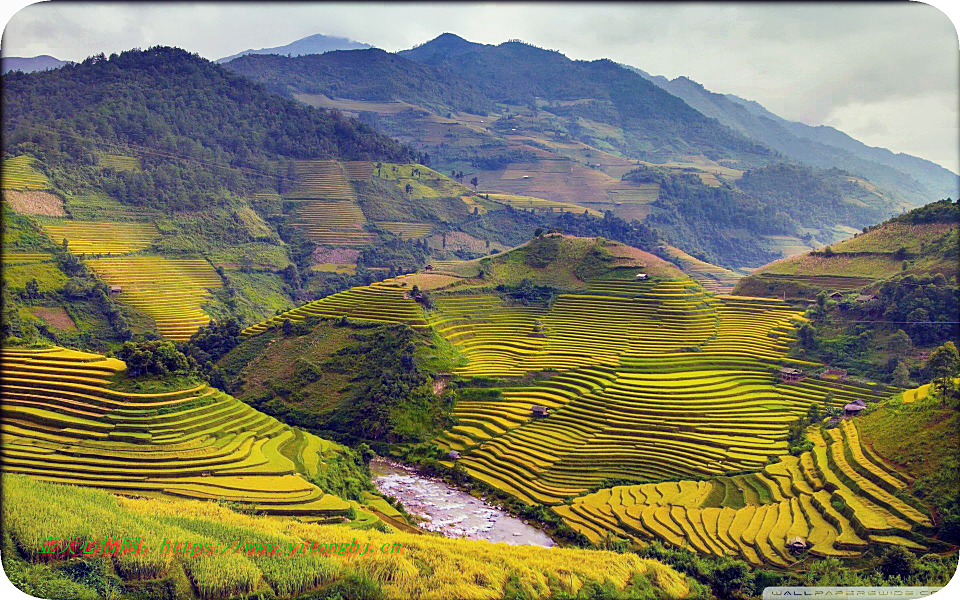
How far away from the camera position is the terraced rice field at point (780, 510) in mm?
19438

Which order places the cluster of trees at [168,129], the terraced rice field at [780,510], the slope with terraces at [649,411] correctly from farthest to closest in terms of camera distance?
the cluster of trees at [168,129] < the slope with terraces at [649,411] < the terraced rice field at [780,510]

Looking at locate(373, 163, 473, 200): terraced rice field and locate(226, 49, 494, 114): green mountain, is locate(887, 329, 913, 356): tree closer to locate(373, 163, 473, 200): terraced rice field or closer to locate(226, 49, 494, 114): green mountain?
locate(373, 163, 473, 200): terraced rice field

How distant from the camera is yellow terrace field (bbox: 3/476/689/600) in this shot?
14609 millimetres

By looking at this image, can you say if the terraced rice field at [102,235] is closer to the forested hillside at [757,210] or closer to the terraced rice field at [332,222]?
the terraced rice field at [332,222]

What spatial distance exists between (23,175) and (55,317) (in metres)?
16.4

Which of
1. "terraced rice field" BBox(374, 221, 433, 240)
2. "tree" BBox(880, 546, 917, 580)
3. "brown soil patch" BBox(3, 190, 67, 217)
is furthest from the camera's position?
A: "terraced rice field" BBox(374, 221, 433, 240)

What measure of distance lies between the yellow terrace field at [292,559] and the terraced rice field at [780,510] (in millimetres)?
3348

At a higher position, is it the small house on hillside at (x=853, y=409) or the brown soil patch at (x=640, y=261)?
the brown soil patch at (x=640, y=261)

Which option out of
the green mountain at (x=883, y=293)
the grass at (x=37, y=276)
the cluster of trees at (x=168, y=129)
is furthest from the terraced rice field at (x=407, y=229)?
the green mountain at (x=883, y=293)

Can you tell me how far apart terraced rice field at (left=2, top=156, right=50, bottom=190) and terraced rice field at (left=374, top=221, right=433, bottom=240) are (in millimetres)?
26977

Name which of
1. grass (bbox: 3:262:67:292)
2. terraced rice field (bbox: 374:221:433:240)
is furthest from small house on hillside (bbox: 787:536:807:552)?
terraced rice field (bbox: 374:221:433:240)

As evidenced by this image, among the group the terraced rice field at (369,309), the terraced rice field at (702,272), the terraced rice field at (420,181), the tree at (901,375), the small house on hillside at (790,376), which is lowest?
the small house on hillside at (790,376)

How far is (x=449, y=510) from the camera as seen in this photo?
25484mm

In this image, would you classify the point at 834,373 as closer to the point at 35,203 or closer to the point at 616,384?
the point at 616,384
